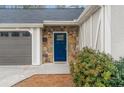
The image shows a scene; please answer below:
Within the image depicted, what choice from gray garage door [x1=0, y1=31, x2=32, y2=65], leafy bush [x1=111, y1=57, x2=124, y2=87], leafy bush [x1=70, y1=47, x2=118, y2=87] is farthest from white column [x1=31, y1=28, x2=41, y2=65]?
leafy bush [x1=111, y1=57, x2=124, y2=87]

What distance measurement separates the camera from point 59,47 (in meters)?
21.9

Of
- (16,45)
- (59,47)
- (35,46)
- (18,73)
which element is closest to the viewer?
(18,73)

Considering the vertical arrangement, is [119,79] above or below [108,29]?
below

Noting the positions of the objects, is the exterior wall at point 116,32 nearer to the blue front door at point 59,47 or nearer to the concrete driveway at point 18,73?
the concrete driveway at point 18,73

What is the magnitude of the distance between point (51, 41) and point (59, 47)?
77 cm

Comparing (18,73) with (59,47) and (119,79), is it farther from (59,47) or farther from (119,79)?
(119,79)

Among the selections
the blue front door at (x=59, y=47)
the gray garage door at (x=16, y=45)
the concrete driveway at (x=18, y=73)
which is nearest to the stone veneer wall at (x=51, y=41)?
the blue front door at (x=59, y=47)

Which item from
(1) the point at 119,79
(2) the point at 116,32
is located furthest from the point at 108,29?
(1) the point at 119,79

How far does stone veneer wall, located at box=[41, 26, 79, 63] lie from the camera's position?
21.7 metres

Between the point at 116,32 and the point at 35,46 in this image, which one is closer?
the point at 116,32

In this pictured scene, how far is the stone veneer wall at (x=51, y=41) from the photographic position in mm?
21719

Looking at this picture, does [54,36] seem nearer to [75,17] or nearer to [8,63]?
[75,17]

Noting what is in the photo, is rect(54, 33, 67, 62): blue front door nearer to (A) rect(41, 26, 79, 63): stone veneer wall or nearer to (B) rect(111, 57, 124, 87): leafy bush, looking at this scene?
(A) rect(41, 26, 79, 63): stone veneer wall

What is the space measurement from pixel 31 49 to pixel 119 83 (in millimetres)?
13574
